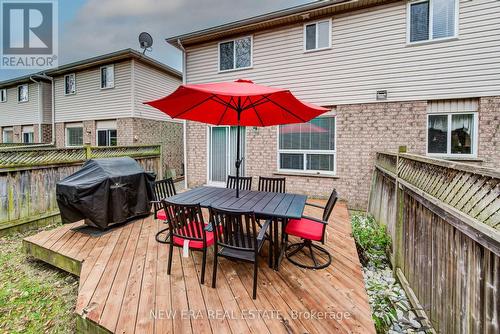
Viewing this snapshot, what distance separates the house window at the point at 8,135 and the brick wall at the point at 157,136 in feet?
34.0

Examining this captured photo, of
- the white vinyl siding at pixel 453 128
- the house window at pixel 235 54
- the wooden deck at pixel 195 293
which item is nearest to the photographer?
the wooden deck at pixel 195 293

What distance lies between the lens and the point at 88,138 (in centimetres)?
1167

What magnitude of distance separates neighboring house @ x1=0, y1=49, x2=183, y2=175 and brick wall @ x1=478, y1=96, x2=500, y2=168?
11.6m

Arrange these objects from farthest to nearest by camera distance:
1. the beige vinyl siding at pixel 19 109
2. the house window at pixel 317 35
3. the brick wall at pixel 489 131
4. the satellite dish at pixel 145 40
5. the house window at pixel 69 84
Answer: the beige vinyl siding at pixel 19 109 < the house window at pixel 69 84 < the satellite dish at pixel 145 40 < the house window at pixel 317 35 < the brick wall at pixel 489 131

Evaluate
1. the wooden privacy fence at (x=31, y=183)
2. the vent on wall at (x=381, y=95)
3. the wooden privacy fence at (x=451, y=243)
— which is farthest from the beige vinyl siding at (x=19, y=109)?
the wooden privacy fence at (x=451, y=243)

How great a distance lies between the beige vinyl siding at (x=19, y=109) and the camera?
13.6 meters

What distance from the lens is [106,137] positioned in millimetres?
11305

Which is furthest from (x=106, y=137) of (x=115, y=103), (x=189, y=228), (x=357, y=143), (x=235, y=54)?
(x=357, y=143)

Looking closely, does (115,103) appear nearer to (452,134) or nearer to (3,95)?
(3,95)

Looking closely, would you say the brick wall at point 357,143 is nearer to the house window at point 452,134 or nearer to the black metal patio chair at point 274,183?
the house window at point 452,134

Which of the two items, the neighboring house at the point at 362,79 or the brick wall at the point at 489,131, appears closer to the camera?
the brick wall at the point at 489,131

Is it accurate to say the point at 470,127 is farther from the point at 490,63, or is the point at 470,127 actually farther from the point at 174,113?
the point at 174,113

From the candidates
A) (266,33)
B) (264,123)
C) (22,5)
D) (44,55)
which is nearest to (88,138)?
(44,55)

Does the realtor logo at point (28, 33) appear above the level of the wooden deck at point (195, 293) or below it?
above
